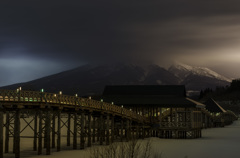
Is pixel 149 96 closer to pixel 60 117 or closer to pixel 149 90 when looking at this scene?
pixel 149 90

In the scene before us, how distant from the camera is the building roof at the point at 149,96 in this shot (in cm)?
7538

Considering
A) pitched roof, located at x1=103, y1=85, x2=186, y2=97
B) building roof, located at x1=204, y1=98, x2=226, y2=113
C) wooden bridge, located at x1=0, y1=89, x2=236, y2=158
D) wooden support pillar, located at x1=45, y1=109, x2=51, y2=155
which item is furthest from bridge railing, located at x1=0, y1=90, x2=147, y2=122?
building roof, located at x1=204, y1=98, x2=226, y2=113

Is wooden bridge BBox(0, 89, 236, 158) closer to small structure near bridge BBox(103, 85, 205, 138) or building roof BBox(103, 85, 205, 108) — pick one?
small structure near bridge BBox(103, 85, 205, 138)

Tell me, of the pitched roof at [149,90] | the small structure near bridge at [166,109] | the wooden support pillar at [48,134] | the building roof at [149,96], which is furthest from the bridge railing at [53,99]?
the pitched roof at [149,90]

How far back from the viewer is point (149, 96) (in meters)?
84.4

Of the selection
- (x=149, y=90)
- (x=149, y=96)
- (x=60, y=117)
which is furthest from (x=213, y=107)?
(x=60, y=117)

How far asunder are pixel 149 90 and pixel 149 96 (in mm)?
3885

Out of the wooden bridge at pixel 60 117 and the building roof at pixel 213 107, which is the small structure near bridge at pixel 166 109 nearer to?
the wooden bridge at pixel 60 117

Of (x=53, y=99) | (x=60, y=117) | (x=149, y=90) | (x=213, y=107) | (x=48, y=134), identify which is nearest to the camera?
(x=48, y=134)

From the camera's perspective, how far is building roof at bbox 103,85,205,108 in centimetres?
7538

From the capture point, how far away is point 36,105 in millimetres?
47375

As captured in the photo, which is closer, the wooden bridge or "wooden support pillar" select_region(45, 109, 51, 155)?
the wooden bridge

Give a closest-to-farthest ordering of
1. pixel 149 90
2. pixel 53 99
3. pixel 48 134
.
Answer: pixel 48 134 → pixel 53 99 → pixel 149 90

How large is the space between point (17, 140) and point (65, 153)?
7480 mm
